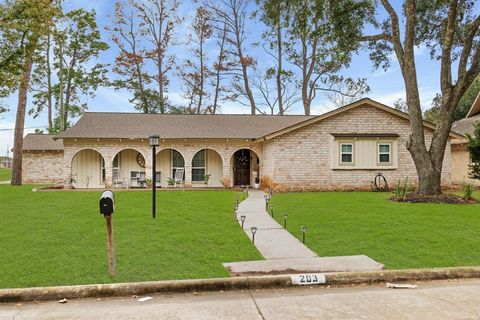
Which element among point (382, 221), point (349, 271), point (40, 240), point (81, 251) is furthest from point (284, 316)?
point (382, 221)

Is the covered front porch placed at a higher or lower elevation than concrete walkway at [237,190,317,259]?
higher

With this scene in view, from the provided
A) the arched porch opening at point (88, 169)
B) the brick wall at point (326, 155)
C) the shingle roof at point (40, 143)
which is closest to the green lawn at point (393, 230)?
the brick wall at point (326, 155)

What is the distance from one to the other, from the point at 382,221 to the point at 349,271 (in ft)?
13.1

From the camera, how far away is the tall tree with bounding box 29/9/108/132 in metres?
29.8

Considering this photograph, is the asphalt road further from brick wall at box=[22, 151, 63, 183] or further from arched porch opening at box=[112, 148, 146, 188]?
brick wall at box=[22, 151, 63, 183]

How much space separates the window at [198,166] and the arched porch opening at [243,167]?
1.67 meters

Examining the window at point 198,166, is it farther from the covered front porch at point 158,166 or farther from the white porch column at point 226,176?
the white porch column at point 226,176

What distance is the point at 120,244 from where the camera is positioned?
6340 millimetres

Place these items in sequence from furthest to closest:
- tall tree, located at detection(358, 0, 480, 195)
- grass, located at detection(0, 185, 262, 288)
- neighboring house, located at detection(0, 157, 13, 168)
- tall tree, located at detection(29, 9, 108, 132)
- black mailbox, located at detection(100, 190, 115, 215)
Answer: neighboring house, located at detection(0, 157, 13, 168)
tall tree, located at detection(29, 9, 108, 132)
tall tree, located at detection(358, 0, 480, 195)
grass, located at detection(0, 185, 262, 288)
black mailbox, located at detection(100, 190, 115, 215)

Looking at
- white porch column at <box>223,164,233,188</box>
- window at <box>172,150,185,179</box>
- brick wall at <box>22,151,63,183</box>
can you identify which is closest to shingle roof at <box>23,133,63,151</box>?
brick wall at <box>22,151,63,183</box>

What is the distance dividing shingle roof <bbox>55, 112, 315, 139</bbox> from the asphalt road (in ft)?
46.5

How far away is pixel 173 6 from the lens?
3103 cm

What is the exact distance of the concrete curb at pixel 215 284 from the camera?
13.8 ft

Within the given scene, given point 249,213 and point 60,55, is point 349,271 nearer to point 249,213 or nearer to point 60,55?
point 249,213
